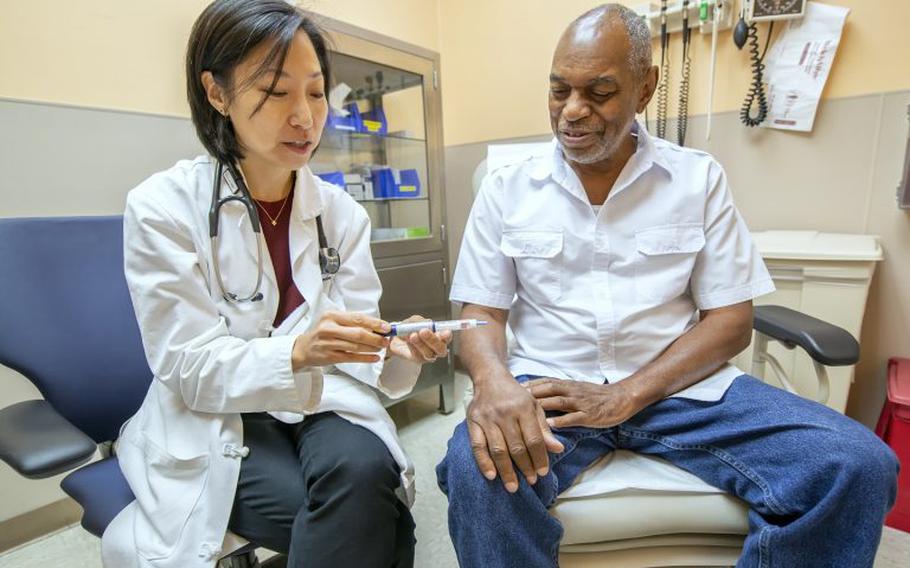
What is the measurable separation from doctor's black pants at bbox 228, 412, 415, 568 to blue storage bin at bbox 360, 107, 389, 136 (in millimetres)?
1531

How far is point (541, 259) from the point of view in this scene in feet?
3.43

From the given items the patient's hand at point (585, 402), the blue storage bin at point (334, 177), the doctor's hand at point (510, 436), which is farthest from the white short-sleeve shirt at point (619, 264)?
the blue storage bin at point (334, 177)

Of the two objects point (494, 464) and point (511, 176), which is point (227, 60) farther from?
point (494, 464)

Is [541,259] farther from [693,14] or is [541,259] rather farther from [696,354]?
[693,14]

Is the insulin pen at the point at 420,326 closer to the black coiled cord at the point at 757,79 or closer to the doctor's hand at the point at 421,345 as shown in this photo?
the doctor's hand at the point at 421,345

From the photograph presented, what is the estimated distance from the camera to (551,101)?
1039mm

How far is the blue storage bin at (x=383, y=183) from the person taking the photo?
2066 millimetres

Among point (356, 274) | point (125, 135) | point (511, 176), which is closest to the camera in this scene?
point (356, 274)

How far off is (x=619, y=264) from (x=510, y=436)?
0.48 meters

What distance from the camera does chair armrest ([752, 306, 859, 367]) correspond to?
0.87 metres

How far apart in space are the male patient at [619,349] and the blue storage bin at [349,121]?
1021 millimetres

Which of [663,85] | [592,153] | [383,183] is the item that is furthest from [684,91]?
[383,183]

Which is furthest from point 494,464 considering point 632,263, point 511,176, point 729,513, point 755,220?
point 755,220

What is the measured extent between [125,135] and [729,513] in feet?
6.17
